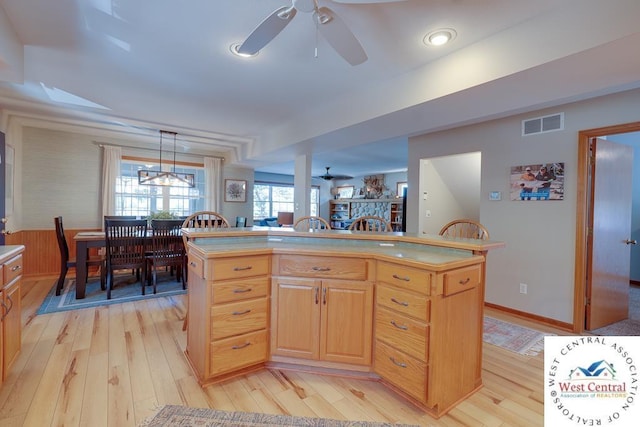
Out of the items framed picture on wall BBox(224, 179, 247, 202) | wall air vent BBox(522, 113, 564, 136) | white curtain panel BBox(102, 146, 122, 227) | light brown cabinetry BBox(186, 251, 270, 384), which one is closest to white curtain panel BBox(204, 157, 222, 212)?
framed picture on wall BBox(224, 179, 247, 202)

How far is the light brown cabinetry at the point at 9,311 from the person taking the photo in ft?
5.85

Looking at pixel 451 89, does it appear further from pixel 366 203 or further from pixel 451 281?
pixel 366 203

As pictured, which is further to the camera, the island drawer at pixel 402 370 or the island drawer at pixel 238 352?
the island drawer at pixel 238 352

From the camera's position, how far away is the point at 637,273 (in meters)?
4.93

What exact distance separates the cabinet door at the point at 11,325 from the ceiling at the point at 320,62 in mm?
1653

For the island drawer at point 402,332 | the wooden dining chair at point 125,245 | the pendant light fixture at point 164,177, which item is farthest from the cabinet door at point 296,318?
the pendant light fixture at point 164,177

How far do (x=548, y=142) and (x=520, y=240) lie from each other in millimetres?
1145

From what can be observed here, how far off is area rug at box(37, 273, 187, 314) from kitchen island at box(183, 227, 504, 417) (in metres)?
2.11

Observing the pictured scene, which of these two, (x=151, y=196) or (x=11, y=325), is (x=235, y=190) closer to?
(x=151, y=196)

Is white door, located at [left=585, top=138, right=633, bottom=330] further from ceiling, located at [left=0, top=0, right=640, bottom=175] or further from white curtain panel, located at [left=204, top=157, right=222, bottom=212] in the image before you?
white curtain panel, located at [left=204, top=157, right=222, bottom=212]

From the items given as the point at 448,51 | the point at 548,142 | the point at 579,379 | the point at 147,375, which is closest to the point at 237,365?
the point at 147,375

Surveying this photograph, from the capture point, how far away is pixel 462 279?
5.84 ft

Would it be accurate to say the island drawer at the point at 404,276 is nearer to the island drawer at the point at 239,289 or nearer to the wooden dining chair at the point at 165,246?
the island drawer at the point at 239,289

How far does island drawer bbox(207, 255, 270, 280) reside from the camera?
188 centimetres
